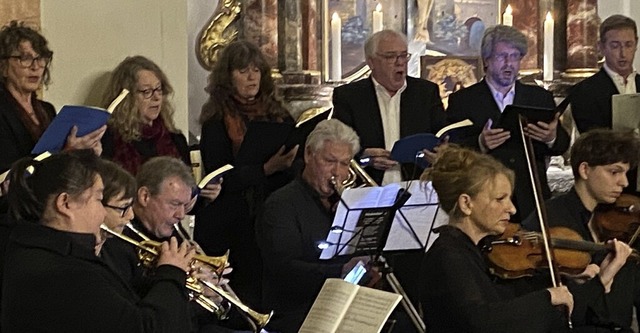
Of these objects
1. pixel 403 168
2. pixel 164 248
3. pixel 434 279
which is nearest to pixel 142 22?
pixel 403 168

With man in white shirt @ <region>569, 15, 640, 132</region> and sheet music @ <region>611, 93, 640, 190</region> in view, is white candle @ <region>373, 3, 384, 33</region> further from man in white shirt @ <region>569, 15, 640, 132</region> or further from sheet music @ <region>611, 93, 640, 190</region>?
sheet music @ <region>611, 93, 640, 190</region>

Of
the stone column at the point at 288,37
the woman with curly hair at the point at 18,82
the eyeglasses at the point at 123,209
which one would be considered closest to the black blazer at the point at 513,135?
the woman with curly hair at the point at 18,82

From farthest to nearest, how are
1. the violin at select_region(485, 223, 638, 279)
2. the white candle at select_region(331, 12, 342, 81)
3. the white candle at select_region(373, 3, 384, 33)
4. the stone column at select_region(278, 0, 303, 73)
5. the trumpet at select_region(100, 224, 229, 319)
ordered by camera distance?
the white candle at select_region(373, 3, 384, 33) < the white candle at select_region(331, 12, 342, 81) < the stone column at select_region(278, 0, 303, 73) < the trumpet at select_region(100, 224, 229, 319) < the violin at select_region(485, 223, 638, 279)

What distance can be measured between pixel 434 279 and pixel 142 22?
2522 millimetres

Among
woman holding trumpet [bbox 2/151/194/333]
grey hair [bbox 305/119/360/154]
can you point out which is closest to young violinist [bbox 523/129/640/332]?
grey hair [bbox 305/119/360/154]

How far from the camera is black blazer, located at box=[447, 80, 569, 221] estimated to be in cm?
531

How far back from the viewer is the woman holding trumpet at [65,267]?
2980mm

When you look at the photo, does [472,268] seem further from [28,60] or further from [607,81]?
[607,81]

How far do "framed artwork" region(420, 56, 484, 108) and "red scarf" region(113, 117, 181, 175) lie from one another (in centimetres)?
356

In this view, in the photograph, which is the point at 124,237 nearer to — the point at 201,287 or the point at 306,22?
the point at 201,287

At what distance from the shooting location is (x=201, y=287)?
3.93 meters

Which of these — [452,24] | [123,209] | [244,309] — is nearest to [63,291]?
[123,209]

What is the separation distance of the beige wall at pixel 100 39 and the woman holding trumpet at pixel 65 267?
6.09 feet

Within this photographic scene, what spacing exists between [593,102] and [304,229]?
1987 mm
